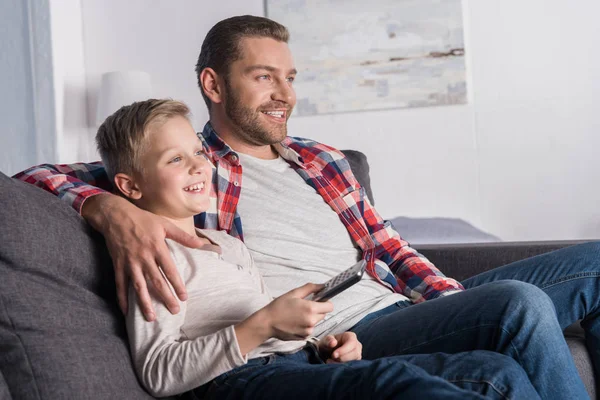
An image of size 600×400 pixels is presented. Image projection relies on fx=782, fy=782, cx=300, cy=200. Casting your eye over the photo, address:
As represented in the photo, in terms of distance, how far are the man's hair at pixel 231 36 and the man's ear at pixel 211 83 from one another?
0.5 inches

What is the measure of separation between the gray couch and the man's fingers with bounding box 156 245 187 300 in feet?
0.41

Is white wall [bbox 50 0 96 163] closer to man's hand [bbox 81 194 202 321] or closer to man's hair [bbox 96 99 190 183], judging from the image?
man's hair [bbox 96 99 190 183]

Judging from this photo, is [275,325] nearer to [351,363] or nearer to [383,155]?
[351,363]

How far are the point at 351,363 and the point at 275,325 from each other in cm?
13

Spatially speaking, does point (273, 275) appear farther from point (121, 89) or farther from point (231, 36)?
point (121, 89)

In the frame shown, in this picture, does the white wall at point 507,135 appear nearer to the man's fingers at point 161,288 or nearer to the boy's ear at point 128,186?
the boy's ear at point 128,186

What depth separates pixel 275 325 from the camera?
47.6 inches

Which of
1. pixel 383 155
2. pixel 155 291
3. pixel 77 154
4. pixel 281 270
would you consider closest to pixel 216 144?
pixel 281 270

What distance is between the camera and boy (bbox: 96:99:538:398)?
1165 millimetres

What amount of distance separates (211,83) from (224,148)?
0.25 m

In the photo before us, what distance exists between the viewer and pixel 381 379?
1.11 m

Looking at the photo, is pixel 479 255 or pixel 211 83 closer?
pixel 211 83

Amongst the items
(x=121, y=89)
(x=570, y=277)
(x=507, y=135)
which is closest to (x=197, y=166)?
(x=570, y=277)

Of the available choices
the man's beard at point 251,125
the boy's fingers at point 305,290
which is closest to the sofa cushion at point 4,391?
the boy's fingers at point 305,290
